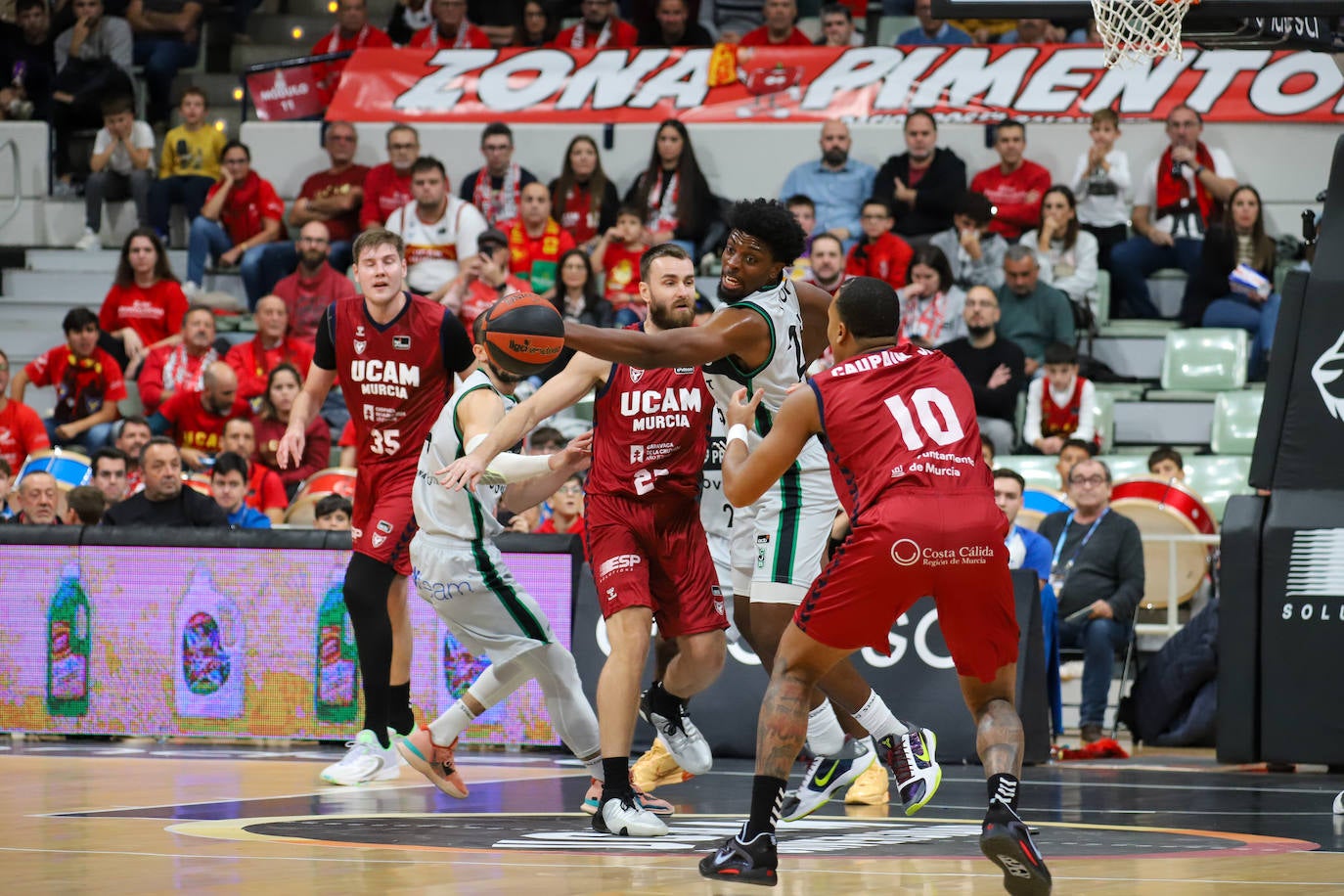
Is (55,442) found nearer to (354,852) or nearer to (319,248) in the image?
(319,248)

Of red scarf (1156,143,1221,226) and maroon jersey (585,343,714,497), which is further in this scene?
red scarf (1156,143,1221,226)

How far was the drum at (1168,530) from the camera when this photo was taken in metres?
12.0

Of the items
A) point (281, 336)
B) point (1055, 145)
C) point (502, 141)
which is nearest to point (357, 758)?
point (281, 336)

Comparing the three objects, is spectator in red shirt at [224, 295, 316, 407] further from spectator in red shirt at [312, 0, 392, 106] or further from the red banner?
spectator in red shirt at [312, 0, 392, 106]

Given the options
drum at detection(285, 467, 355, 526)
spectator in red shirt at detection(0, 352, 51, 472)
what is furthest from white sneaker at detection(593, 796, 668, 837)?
spectator in red shirt at detection(0, 352, 51, 472)

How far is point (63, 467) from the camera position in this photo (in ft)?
43.5

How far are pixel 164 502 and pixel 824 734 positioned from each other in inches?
213

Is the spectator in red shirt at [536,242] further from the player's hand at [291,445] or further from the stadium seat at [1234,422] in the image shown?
the player's hand at [291,445]

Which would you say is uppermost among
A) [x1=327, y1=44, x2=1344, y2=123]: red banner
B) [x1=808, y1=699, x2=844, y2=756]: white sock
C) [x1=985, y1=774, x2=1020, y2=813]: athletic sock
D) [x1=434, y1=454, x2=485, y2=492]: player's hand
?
[x1=327, y1=44, x2=1344, y2=123]: red banner

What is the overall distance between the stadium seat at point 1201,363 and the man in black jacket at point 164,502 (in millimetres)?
7253

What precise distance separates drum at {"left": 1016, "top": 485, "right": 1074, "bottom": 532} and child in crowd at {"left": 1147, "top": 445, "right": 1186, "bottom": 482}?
2.07 feet

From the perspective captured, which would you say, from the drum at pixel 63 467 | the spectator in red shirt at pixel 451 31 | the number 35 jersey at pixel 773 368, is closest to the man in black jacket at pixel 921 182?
the spectator in red shirt at pixel 451 31

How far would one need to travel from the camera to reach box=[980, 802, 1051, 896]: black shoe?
208 inches

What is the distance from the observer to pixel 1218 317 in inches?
583
